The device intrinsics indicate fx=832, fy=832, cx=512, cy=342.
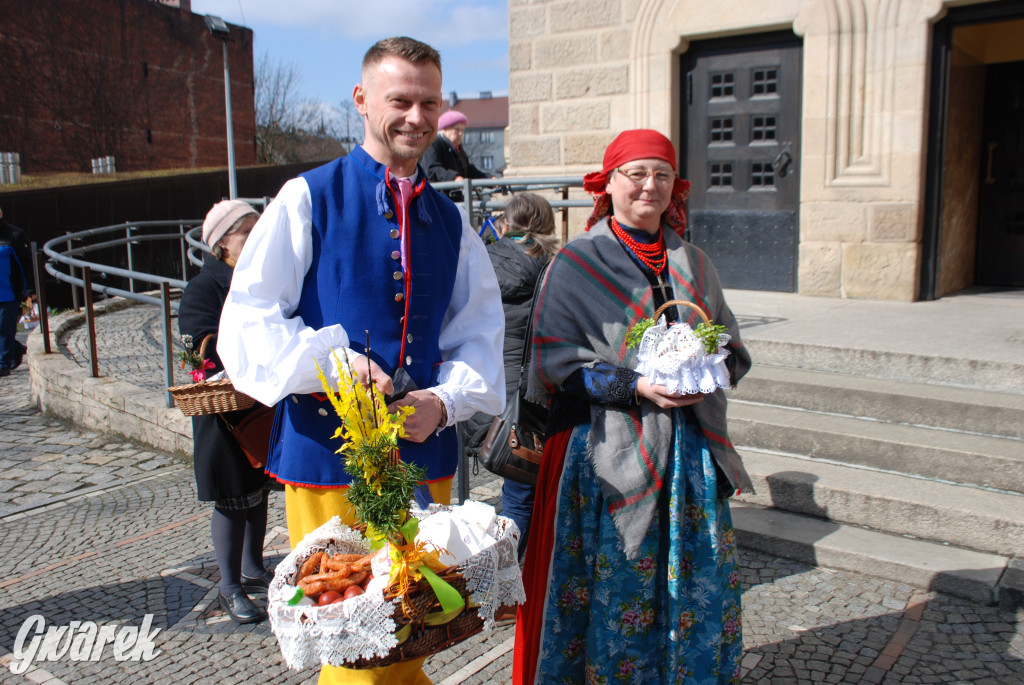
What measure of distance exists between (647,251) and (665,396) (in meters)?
0.51

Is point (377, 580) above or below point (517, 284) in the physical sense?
below

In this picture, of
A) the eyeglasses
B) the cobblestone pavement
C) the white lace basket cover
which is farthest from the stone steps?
the white lace basket cover

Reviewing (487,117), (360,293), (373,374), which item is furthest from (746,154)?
(487,117)

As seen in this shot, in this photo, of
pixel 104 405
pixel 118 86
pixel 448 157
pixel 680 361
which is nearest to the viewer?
pixel 680 361

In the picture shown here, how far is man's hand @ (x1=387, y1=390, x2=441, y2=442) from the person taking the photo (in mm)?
1987

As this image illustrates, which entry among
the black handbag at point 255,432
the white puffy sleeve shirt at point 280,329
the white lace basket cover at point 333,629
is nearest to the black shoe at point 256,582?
the black handbag at point 255,432

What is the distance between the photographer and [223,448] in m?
3.39

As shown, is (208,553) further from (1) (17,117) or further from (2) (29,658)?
(1) (17,117)

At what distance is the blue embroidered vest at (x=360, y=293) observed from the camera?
2031mm

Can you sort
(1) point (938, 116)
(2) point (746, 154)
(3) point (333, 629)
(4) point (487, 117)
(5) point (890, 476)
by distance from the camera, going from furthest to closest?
(4) point (487, 117), (2) point (746, 154), (1) point (938, 116), (5) point (890, 476), (3) point (333, 629)

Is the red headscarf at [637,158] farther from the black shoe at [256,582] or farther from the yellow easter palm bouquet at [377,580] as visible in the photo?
the black shoe at [256,582]

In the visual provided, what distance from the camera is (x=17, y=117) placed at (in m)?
23.1

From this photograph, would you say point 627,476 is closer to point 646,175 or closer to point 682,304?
point 682,304

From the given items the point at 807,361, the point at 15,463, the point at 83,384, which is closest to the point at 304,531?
the point at 807,361
